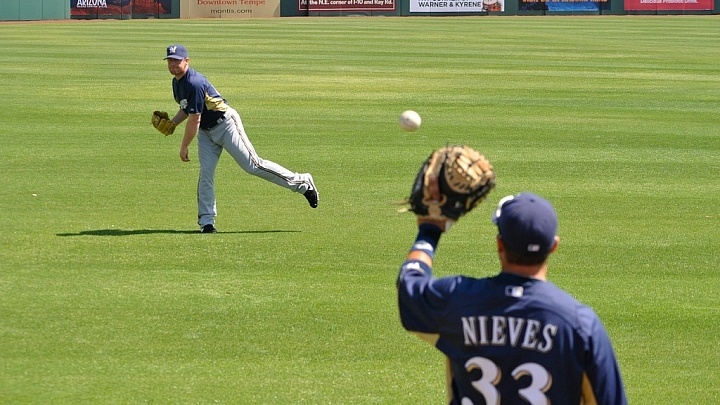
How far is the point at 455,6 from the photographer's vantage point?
197ft

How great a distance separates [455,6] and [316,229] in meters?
50.2

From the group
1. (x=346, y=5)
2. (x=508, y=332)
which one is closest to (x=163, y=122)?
(x=508, y=332)

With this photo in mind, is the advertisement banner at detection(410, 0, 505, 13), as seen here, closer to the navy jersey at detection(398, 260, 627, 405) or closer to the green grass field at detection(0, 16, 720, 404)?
the green grass field at detection(0, 16, 720, 404)

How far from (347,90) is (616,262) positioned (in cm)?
1418

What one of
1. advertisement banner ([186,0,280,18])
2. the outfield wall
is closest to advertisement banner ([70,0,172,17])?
the outfield wall

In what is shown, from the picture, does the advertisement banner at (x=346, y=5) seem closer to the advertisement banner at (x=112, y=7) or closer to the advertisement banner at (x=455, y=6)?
the advertisement banner at (x=455, y=6)

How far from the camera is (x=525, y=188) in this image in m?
13.2

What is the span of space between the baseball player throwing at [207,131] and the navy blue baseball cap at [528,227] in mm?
7397

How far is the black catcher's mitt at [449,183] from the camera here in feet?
12.9

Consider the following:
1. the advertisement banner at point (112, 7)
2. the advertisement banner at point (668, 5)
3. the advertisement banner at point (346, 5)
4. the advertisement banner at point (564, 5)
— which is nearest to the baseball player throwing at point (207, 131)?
the advertisement banner at point (112, 7)

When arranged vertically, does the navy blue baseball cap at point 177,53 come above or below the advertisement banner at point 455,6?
below

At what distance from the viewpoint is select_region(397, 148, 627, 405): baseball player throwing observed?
371 cm

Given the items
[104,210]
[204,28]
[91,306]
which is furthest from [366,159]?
[204,28]

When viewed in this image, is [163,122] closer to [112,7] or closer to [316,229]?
[316,229]
